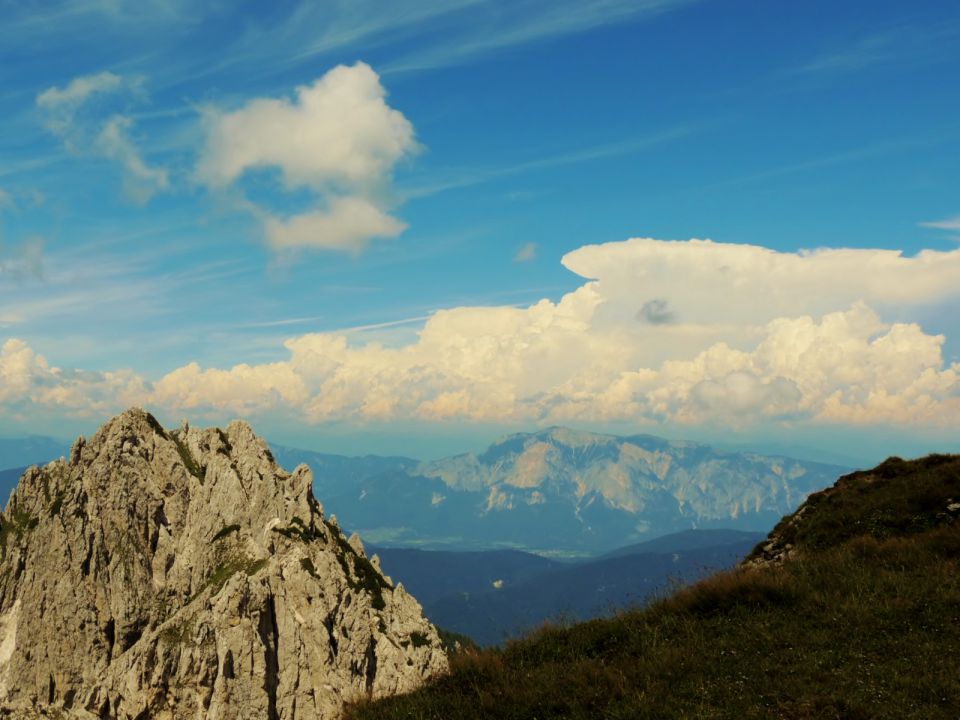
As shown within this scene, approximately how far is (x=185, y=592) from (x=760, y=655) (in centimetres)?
15112

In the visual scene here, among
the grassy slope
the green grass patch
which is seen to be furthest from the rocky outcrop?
the grassy slope

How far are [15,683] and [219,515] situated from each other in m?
57.2

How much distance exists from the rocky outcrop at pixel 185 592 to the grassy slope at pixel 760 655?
9579cm

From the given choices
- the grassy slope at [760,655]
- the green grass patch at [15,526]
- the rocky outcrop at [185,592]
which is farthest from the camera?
the green grass patch at [15,526]

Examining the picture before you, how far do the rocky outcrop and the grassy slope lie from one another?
95.8 meters

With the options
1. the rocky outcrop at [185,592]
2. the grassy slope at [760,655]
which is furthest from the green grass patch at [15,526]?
the grassy slope at [760,655]

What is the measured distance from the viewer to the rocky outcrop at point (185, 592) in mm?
116750

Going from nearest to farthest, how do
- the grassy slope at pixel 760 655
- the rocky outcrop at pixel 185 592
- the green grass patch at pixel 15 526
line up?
1. the grassy slope at pixel 760 655
2. the rocky outcrop at pixel 185 592
3. the green grass patch at pixel 15 526

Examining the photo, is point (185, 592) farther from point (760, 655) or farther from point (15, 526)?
point (760, 655)

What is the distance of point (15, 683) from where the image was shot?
471 ft

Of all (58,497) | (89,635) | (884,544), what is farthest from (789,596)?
(58,497)

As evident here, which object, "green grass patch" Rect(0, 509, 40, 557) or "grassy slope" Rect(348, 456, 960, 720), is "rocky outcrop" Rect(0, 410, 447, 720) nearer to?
"green grass patch" Rect(0, 509, 40, 557)

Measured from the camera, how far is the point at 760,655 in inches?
580

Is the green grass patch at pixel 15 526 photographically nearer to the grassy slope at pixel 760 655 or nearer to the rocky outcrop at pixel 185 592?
the rocky outcrop at pixel 185 592
